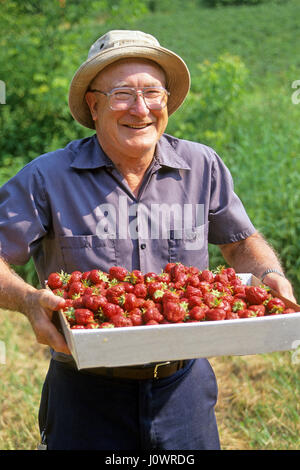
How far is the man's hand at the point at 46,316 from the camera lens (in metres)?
1.62

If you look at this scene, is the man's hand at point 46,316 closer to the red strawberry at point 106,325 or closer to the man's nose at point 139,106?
the red strawberry at point 106,325

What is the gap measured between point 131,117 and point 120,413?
3.44 feet

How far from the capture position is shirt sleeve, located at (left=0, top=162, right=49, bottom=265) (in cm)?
A: 200

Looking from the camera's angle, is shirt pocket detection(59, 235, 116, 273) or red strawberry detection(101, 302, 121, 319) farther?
shirt pocket detection(59, 235, 116, 273)

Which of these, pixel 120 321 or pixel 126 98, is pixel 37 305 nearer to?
pixel 120 321

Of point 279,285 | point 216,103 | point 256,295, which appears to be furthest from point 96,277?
point 216,103

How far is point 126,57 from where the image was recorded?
2.07 m

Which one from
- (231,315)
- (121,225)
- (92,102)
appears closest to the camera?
(231,315)

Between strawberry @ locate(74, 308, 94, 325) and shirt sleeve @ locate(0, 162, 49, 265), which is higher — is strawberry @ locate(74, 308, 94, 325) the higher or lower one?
the lower one

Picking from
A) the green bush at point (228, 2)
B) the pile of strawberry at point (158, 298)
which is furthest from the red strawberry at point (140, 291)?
the green bush at point (228, 2)


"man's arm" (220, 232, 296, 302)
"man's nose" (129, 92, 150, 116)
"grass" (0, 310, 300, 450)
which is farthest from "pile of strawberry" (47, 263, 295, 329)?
"grass" (0, 310, 300, 450)

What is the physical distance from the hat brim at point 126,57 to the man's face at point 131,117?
0.04 meters

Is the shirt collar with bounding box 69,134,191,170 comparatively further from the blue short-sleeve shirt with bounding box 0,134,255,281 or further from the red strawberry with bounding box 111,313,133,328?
the red strawberry with bounding box 111,313,133,328
